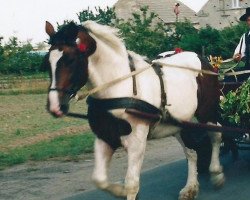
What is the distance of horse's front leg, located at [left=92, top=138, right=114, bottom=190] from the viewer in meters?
5.99

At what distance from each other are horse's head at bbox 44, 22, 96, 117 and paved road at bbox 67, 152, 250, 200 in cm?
204

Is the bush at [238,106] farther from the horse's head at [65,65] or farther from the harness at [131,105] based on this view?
the horse's head at [65,65]

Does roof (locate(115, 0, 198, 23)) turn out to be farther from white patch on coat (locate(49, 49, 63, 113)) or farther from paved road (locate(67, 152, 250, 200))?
white patch on coat (locate(49, 49, 63, 113))

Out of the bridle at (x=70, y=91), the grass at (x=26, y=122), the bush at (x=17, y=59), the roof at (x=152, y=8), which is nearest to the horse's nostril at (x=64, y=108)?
the bridle at (x=70, y=91)

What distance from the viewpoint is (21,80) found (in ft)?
99.0

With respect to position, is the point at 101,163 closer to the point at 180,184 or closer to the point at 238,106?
the point at 180,184

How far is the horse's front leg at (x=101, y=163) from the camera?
19.6 ft

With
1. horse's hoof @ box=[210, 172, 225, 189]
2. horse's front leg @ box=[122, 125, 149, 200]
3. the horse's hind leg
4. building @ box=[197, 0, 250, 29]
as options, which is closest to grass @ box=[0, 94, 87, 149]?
the horse's hind leg

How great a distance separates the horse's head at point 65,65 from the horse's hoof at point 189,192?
213cm

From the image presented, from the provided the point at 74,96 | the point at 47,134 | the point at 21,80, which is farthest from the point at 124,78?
the point at 21,80

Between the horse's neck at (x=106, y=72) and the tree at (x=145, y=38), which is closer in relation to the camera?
the horse's neck at (x=106, y=72)

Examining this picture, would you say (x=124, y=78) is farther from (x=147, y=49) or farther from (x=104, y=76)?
(x=147, y=49)

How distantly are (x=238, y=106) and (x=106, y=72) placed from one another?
2331 millimetres

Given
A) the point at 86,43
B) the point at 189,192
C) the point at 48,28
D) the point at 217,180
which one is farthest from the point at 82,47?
the point at 217,180
